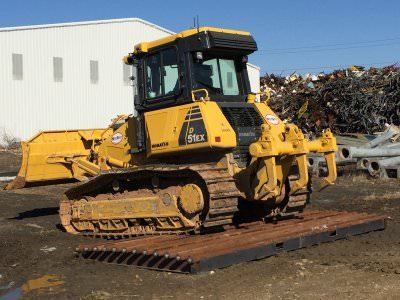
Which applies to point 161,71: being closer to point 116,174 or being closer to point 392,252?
point 116,174

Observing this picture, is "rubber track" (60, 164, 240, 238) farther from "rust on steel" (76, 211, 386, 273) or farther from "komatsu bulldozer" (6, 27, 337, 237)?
"rust on steel" (76, 211, 386, 273)

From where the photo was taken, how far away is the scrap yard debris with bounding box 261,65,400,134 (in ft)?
77.2

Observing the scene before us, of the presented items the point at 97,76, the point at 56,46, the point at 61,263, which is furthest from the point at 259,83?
the point at 61,263

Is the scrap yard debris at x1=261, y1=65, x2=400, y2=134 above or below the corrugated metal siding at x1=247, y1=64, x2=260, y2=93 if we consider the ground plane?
below

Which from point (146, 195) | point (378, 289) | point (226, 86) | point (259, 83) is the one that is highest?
point (259, 83)

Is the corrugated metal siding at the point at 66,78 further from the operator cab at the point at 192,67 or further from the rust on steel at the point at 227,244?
the rust on steel at the point at 227,244

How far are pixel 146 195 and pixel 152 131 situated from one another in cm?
96

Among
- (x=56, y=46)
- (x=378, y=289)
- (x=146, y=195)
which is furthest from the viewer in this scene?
(x=56, y=46)

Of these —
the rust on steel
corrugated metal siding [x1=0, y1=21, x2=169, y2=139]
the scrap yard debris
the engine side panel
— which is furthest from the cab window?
corrugated metal siding [x1=0, y1=21, x2=169, y2=139]

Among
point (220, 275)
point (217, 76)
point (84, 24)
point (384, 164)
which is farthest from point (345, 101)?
point (220, 275)

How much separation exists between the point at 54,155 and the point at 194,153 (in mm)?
3500

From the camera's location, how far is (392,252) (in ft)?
24.8

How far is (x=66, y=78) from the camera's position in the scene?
3050cm

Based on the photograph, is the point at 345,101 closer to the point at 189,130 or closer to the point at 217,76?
the point at 217,76
